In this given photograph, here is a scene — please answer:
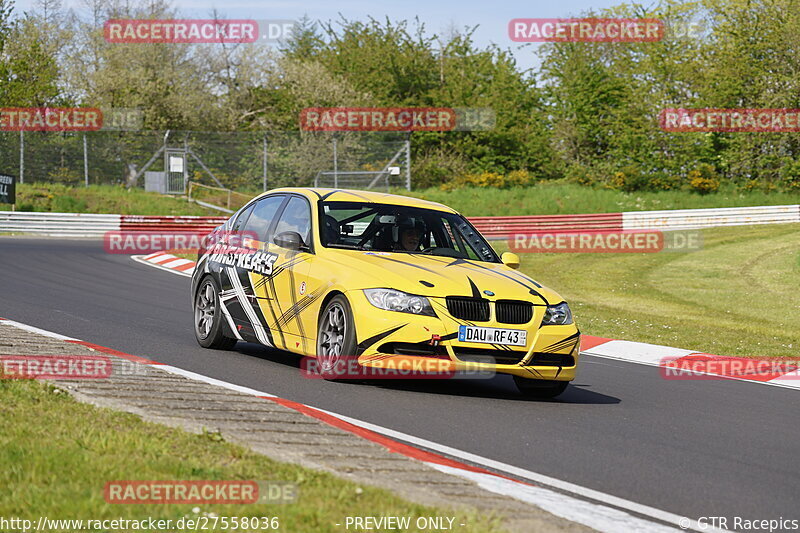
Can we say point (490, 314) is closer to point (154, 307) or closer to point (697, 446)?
point (697, 446)

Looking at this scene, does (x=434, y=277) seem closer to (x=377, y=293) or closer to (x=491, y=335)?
(x=377, y=293)

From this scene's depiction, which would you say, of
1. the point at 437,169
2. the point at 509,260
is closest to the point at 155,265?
the point at 509,260

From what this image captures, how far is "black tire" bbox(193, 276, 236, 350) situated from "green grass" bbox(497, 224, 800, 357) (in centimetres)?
626

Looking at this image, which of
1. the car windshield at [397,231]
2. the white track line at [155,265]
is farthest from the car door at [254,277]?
the white track line at [155,265]

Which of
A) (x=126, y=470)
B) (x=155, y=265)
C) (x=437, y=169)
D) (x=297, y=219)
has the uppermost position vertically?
(x=437, y=169)

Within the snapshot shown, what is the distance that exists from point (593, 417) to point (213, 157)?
34594mm

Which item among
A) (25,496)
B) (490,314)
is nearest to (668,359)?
Result: (490,314)

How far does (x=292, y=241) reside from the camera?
30.7 ft

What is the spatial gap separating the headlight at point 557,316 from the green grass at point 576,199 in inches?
1495

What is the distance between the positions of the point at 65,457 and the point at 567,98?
5679cm

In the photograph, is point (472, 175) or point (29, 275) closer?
point (29, 275)

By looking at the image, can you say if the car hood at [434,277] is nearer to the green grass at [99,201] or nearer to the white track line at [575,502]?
the white track line at [575,502]

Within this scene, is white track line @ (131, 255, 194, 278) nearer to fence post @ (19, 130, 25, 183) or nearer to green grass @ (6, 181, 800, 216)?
fence post @ (19, 130, 25, 183)

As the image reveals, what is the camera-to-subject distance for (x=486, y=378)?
10203 mm
